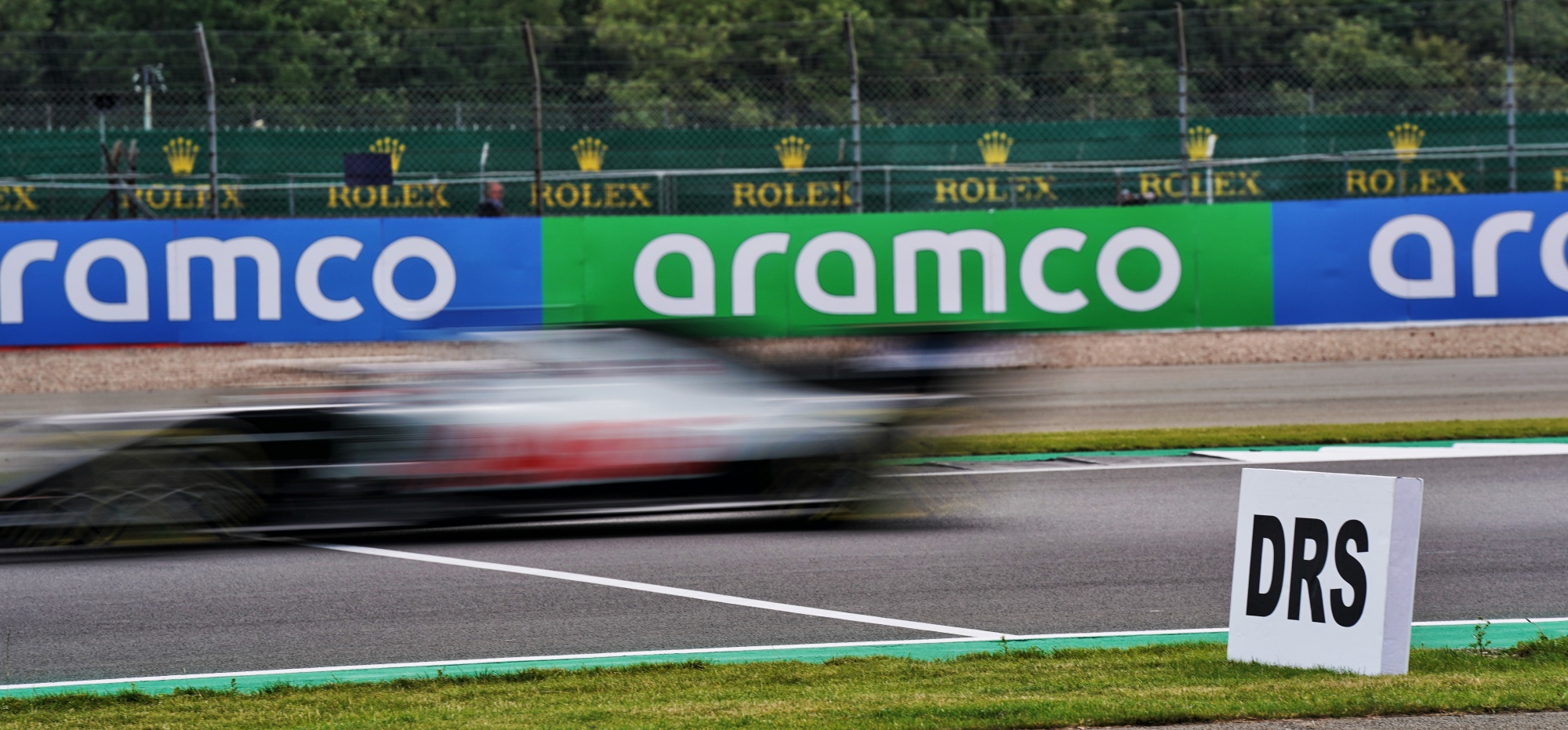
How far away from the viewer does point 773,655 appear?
5.92 m

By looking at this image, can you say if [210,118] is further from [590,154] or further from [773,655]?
[773,655]

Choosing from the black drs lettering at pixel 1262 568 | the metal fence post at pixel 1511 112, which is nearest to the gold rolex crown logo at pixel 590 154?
the metal fence post at pixel 1511 112

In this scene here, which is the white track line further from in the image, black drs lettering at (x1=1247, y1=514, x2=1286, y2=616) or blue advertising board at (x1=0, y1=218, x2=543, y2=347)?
blue advertising board at (x1=0, y1=218, x2=543, y2=347)

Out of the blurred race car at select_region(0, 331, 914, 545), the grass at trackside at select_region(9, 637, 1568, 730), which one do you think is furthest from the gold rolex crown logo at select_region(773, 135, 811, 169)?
the grass at trackside at select_region(9, 637, 1568, 730)

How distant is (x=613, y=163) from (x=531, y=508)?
17791 mm

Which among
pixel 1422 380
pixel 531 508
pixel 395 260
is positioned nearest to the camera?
pixel 531 508

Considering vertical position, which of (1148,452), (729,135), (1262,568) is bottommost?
(1148,452)

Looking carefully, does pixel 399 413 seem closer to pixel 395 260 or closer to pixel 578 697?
pixel 578 697

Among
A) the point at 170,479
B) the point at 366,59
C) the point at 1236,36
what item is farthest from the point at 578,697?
the point at 1236,36

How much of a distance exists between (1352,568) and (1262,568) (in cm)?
30

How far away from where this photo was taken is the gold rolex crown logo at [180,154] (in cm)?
2602

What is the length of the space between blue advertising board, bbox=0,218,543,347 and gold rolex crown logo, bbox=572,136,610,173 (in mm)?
8866

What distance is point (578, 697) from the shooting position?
16.8 ft

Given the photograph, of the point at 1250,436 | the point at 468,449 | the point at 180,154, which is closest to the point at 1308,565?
the point at 468,449
